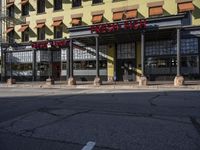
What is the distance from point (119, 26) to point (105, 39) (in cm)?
472

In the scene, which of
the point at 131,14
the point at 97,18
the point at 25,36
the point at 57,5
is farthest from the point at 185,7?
the point at 25,36

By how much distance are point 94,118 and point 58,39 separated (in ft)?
82.8

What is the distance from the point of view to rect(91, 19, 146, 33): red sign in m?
25.8

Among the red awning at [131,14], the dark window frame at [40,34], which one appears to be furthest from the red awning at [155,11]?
the dark window frame at [40,34]

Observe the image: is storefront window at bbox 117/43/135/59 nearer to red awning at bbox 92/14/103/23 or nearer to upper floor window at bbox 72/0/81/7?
red awning at bbox 92/14/103/23

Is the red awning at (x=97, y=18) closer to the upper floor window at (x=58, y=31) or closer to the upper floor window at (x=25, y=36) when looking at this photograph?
the upper floor window at (x=58, y=31)

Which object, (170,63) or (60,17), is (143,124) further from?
(60,17)

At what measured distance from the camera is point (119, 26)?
87.0 feet

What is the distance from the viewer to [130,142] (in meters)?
7.01

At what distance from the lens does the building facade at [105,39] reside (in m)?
27.3

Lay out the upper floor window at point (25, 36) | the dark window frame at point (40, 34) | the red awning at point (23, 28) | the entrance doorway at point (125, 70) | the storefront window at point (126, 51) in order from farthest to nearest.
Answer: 1. the upper floor window at point (25, 36)
2. the red awning at point (23, 28)
3. the dark window frame at point (40, 34)
4. the entrance doorway at point (125, 70)
5. the storefront window at point (126, 51)

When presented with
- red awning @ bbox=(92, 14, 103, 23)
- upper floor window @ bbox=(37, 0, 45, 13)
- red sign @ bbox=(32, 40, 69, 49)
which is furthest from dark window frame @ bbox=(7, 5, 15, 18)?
red awning @ bbox=(92, 14, 103, 23)

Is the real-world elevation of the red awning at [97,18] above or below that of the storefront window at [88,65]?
above

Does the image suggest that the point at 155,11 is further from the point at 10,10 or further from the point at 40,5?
the point at 10,10
